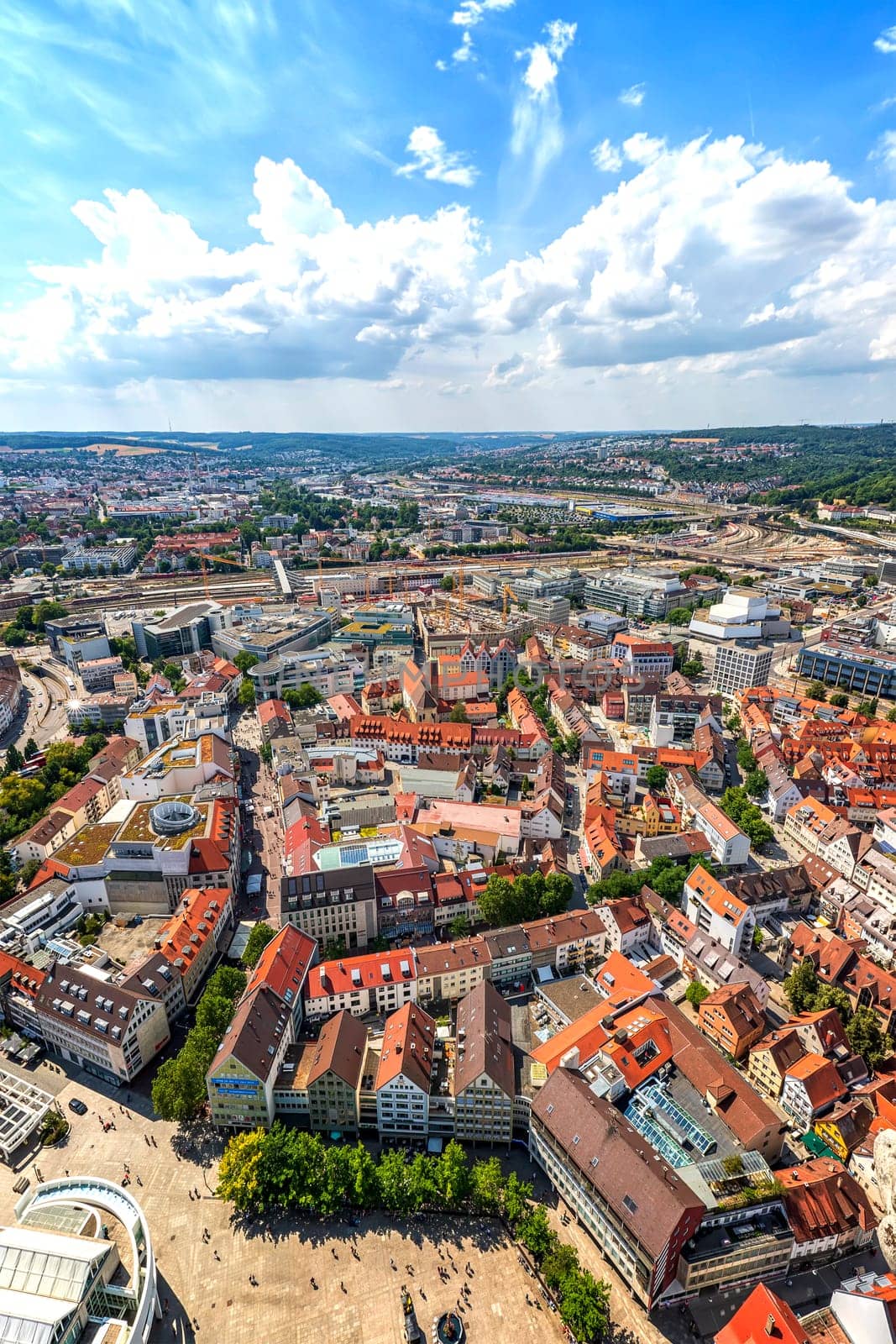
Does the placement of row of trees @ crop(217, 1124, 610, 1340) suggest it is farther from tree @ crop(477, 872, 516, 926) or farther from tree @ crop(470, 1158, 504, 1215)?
tree @ crop(477, 872, 516, 926)

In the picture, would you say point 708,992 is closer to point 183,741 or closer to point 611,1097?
point 611,1097

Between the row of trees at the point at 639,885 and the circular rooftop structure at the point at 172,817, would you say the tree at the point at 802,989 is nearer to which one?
the row of trees at the point at 639,885

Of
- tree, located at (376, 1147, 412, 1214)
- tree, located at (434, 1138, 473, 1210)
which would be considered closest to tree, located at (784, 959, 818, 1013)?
tree, located at (434, 1138, 473, 1210)

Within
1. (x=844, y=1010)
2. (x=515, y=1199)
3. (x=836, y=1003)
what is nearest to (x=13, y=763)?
(x=515, y=1199)

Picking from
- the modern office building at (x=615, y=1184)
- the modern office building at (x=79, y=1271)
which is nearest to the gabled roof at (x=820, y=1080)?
the modern office building at (x=615, y=1184)

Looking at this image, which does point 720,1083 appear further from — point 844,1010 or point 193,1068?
point 193,1068
